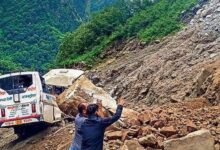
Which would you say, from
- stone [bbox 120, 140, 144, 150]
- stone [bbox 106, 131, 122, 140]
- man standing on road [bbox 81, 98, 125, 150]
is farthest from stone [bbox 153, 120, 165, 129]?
man standing on road [bbox 81, 98, 125, 150]

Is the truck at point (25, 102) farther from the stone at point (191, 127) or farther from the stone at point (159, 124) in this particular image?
the stone at point (191, 127)

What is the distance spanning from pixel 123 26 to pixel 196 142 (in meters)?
32.7

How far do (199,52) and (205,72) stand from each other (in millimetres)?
7283

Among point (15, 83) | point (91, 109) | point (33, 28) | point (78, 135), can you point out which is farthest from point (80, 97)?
point (33, 28)

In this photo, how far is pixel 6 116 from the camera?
57.0 feet

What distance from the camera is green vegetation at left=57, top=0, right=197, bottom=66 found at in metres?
36.9

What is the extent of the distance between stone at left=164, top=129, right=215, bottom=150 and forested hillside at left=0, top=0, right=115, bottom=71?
59169mm

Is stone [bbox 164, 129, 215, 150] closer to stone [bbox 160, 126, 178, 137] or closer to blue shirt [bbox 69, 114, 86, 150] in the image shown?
stone [bbox 160, 126, 178, 137]

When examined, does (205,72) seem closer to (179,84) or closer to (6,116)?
(179,84)

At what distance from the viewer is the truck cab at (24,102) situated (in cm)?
1733

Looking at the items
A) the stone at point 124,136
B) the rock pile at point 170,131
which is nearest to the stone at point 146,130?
the rock pile at point 170,131

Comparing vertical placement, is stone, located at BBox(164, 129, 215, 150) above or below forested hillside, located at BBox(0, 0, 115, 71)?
above

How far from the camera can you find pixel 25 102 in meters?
17.4

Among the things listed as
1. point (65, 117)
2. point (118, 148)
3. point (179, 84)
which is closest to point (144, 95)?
point (179, 84)
